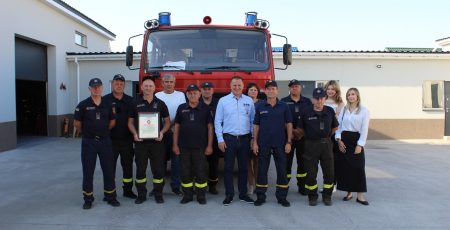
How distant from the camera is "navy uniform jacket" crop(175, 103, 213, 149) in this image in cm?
539

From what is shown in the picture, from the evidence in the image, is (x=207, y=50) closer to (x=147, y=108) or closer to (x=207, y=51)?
(x=207, y=51)

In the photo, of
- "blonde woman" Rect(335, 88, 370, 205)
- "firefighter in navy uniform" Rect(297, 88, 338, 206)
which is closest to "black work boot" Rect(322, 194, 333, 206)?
"firefighter in navy uniform" Rect(297, 88, 338, 206)

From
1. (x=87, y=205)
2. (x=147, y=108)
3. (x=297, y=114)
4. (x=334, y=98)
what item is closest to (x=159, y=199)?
(x=87, y=205)

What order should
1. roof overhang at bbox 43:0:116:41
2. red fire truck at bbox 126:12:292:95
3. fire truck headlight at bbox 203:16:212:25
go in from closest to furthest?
1. red fire truck at bbox 126:12:292:95
2. fire truck headlight at bbox 203:16:212:25
3. roof overhang at bbox 43:0:116:41

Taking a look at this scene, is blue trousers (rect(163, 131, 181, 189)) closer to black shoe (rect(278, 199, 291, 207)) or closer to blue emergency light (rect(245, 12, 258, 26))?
black shoe (rect(278, 199, 291, 207))

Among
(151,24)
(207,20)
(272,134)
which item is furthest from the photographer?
(207,20)

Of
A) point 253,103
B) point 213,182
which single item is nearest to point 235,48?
point 253,103

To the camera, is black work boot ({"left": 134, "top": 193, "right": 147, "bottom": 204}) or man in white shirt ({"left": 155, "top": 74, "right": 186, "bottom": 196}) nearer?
black work boot ({"left": 134, "top": 193, "right": 147, "bottom": 204})

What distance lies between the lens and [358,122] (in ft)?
17.9

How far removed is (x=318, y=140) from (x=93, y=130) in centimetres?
303

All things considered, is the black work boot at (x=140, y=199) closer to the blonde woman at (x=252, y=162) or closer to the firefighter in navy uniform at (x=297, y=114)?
the blonde woman at (x=252, y=162)

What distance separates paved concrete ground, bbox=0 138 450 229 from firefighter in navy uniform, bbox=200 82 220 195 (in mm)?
250

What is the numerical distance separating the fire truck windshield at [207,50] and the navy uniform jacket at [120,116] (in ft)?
3.52

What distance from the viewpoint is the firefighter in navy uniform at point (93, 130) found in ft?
17.1
